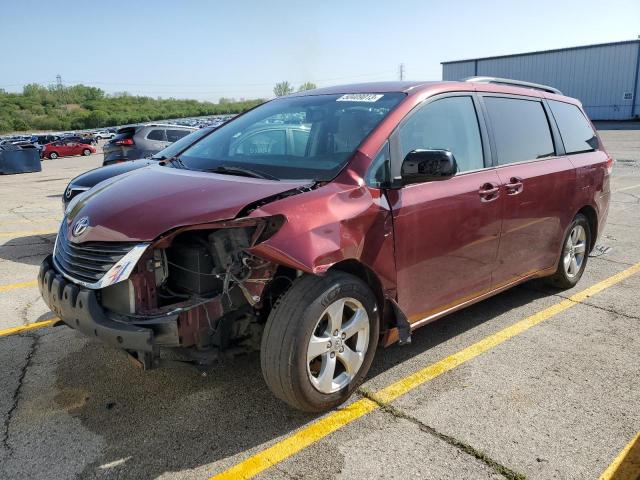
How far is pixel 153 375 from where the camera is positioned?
347cm

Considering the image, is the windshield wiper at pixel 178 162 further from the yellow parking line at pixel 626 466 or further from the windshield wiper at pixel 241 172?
the yellow parking line at pixel 626 466

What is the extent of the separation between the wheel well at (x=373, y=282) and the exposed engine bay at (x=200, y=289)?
32cm

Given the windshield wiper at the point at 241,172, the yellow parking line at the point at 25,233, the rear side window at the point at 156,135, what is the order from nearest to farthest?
the windshield wiper at the point at 241,172, the yellow parking line at the point at 25,233, the rear side window at the point at 156,135

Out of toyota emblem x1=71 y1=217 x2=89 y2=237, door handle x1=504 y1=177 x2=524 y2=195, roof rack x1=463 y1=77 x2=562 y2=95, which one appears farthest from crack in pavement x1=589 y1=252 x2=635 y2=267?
toyota emblem x1=71 y1=217 x2=89 y2=237

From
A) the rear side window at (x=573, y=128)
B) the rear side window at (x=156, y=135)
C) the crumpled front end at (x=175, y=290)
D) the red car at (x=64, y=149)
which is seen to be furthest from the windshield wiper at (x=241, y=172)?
the red car at (x=64, y=149)

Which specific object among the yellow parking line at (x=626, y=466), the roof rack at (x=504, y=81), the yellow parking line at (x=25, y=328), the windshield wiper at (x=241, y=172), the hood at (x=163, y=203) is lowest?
the yellow parking line at (x=626, y=466)

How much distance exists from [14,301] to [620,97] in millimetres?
47253

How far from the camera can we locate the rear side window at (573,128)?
4.79 metres

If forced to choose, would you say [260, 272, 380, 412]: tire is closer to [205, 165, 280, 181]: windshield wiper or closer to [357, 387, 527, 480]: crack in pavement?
[357, 387, 527, 480]: crack in pavement

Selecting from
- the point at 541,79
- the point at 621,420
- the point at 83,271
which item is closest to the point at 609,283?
the point at 621,420

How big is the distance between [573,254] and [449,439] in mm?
2972

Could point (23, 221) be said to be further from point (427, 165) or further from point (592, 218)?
point (592, 218)

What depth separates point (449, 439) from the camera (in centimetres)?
277

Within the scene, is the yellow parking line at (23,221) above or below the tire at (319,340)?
below
